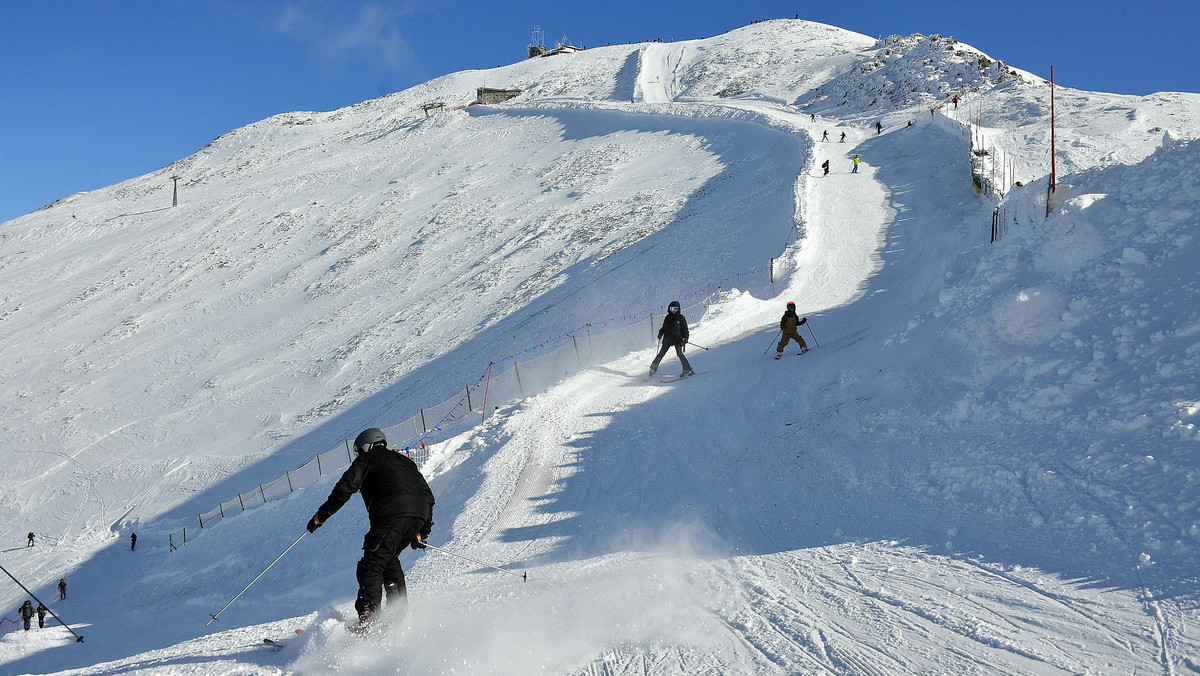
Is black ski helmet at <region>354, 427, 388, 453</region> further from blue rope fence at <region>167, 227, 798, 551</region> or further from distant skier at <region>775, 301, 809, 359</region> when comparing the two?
distant skier at <region>775, 301, 809, 359</region>

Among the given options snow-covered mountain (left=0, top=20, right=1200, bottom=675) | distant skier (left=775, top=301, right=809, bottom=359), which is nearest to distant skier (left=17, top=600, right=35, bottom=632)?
snow-covered mountain (left=0, top=20, right=1200, bottom=675)

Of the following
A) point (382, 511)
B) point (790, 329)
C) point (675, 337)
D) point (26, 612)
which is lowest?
point (26, 612)

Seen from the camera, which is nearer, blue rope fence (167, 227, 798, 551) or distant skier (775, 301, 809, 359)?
distant skier (775, 301, 809, 359)

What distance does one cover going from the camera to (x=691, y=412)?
39.4 ft

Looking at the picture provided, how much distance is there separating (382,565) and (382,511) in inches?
16.1

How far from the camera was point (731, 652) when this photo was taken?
16.3 ft

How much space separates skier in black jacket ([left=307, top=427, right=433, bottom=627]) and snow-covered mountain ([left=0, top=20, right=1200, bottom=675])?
38cm

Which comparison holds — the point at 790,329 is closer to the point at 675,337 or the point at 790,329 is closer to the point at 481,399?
the point at 675,337

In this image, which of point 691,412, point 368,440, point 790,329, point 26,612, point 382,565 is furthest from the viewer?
point 26,612

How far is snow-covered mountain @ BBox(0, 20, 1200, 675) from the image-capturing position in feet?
17.4

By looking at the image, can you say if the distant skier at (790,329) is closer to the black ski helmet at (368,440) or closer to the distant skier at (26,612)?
the black ski helmet at (368,440)

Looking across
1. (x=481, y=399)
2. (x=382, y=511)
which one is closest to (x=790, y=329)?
(x=481, y=399)

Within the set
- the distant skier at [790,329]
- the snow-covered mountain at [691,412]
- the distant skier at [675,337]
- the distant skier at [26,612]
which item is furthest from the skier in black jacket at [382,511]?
the distant skier at [26,612]

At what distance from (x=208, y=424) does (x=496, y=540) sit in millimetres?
27199
